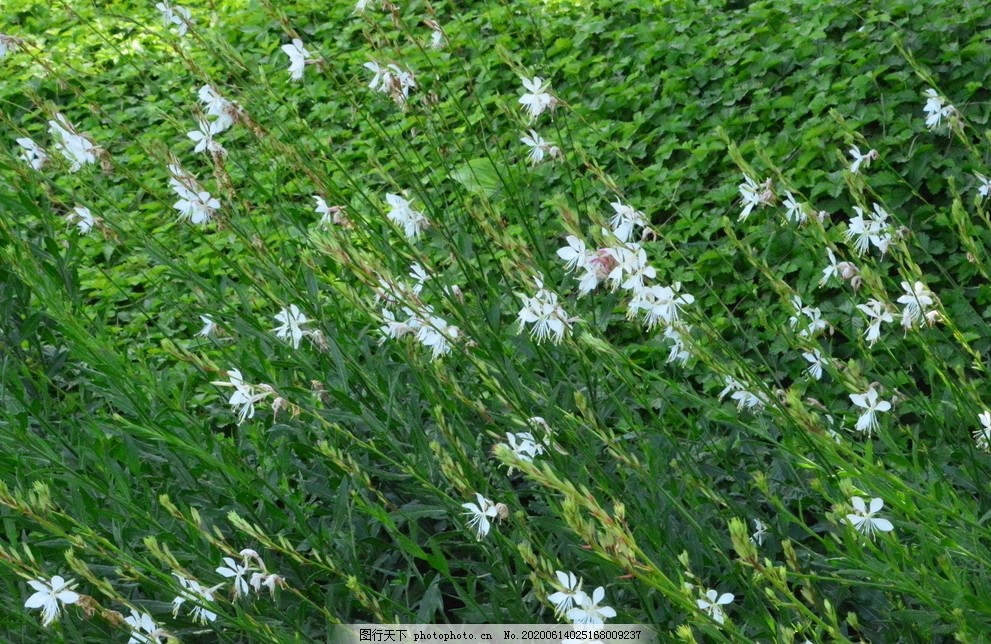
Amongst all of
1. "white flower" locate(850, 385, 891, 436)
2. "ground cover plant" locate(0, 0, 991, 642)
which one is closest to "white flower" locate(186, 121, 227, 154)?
"ground cover plant" locate(0, 0, 991, 642)

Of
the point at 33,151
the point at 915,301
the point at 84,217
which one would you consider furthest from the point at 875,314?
the point at 33,151

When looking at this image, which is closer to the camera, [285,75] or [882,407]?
[882,407]

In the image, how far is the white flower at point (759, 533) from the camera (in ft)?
7.72

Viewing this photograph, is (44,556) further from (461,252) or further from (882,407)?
(882,407)

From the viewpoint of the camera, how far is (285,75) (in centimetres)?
578

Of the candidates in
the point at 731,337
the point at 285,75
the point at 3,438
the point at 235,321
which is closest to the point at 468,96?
the point at 285,75

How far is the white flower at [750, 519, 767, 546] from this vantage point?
2.35m

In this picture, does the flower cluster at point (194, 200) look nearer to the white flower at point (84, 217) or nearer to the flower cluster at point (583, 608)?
the white flower at point (84, 217)

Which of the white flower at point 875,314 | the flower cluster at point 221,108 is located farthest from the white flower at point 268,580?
the white flower at point 875,314

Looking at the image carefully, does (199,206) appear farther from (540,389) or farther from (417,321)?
(540,389)

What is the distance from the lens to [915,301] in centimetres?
226

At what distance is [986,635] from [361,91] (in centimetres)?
403

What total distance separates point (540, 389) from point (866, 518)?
0.89 m

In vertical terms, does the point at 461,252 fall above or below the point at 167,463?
above
